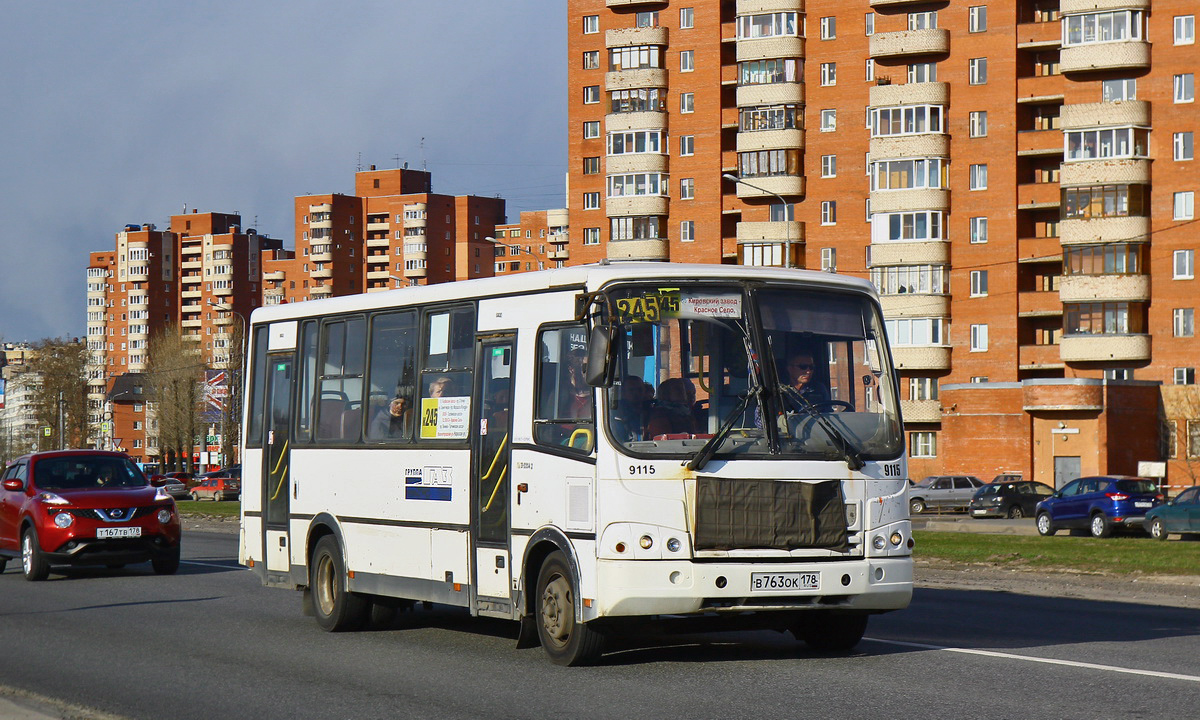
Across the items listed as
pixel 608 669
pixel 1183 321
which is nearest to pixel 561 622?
pixel 608 669

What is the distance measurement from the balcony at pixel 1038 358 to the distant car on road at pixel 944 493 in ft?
48.7

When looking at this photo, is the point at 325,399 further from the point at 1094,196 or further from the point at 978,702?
the point at 1094,196

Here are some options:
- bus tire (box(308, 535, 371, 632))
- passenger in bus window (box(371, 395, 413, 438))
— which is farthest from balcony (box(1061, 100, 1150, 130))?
passenger in bus window (box(371, 395, 413, 438))

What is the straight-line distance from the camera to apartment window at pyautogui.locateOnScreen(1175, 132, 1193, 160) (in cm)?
7456

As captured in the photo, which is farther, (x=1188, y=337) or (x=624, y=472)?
(x=1188, y=337)

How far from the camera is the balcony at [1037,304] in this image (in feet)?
260

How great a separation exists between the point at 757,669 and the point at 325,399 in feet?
19.1

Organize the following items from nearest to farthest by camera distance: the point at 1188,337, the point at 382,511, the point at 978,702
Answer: the point at 978,702
the point at 382,511
the point at 1188,337

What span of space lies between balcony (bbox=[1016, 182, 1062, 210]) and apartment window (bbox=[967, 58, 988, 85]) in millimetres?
5701

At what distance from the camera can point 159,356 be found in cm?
11056

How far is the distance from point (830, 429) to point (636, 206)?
8226 cm

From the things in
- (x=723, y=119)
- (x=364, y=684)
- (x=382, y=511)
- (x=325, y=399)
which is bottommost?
(x=364, y=684)

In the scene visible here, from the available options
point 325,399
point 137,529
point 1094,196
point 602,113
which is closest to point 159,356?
point 602,113

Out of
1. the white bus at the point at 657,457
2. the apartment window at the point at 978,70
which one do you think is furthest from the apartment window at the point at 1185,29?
the white bus at the point at 657,457
